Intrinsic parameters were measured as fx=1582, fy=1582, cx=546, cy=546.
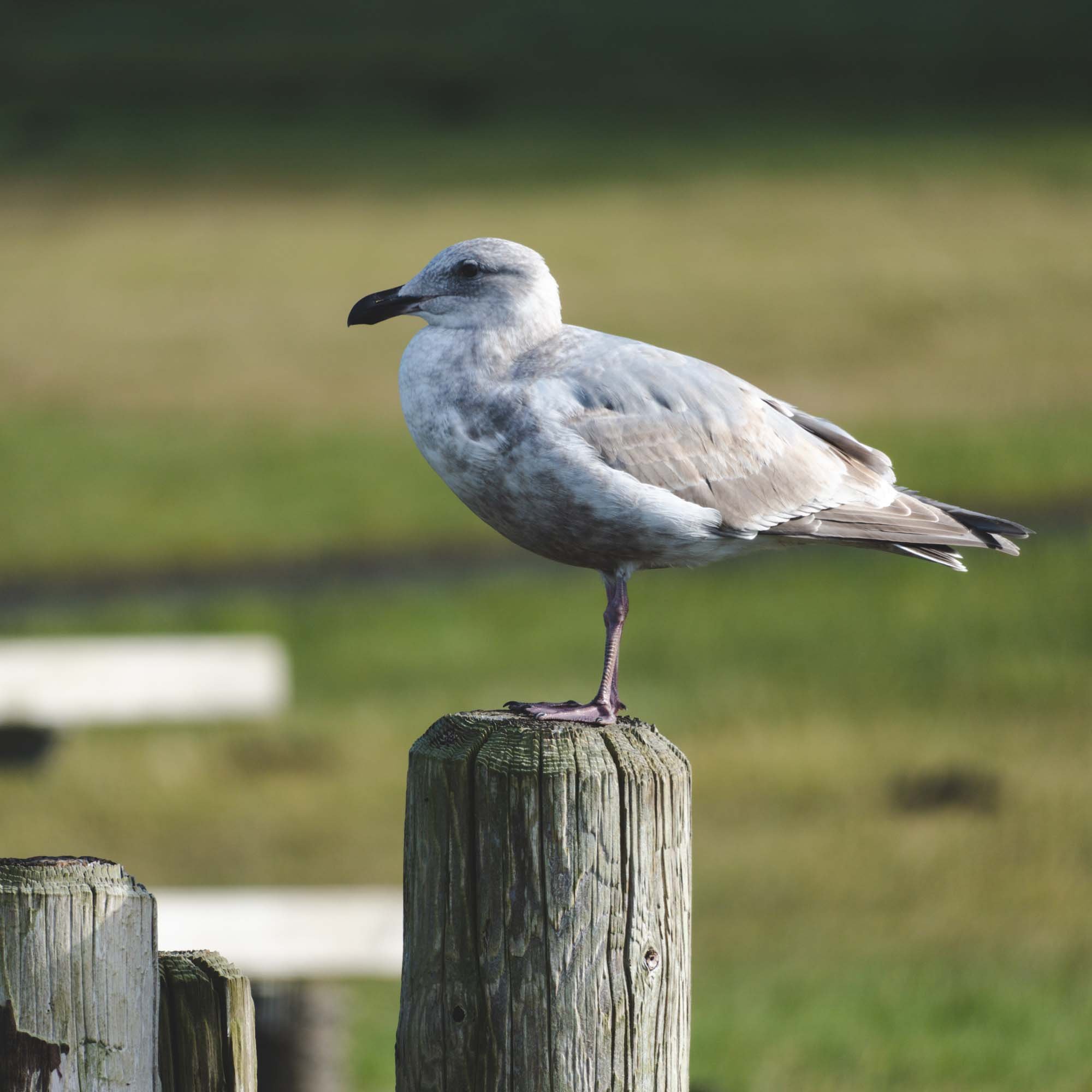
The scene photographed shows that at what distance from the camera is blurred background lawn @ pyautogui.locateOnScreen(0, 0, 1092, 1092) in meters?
8.20

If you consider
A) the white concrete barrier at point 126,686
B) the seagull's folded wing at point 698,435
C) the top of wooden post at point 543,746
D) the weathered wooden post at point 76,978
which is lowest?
the weathered wooden post at point 76,978

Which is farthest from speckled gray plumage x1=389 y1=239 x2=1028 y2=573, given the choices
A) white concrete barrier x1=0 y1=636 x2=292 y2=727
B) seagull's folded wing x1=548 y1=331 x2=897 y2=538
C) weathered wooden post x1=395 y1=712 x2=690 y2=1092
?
white concrete barrier x1=0 y1=636 x2=292 y2=727

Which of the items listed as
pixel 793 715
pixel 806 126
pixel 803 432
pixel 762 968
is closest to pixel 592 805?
pixel 803 432

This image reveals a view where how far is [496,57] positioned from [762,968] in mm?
22595

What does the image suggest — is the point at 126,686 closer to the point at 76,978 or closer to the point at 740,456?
the point at 740,456

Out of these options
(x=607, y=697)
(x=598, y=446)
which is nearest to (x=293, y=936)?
(x=607, y=697)

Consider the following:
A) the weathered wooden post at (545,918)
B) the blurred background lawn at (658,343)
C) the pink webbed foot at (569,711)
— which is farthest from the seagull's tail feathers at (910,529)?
the blurred background lawn at (658,343)

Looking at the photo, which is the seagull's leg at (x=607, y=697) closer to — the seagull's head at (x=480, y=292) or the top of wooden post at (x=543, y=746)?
the top of wooden post at (x=543, y=746)

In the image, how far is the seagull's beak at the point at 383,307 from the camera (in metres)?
3.48

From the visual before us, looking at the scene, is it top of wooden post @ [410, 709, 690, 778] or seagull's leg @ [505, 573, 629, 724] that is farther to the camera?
seagull's leg @ [505, 573, 629, 724]

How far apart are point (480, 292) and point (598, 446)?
0.46 meters

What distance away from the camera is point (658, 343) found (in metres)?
18.2

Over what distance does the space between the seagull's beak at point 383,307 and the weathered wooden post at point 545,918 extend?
128 cm

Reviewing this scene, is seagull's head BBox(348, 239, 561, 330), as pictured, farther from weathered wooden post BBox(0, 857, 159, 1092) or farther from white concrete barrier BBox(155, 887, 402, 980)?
white concrete barrier BBox(155, 887, 402, 980)
